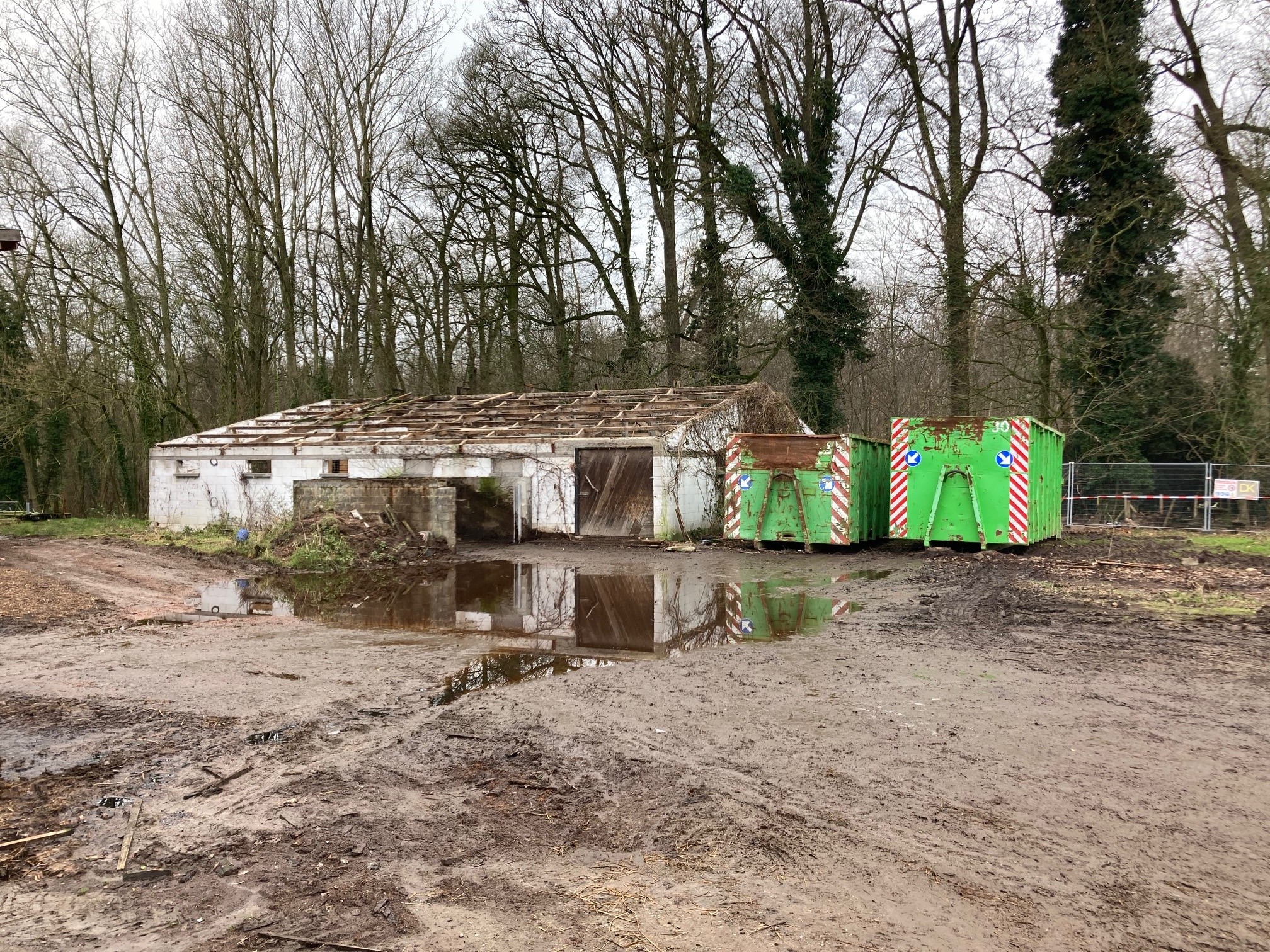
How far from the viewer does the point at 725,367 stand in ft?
91.1

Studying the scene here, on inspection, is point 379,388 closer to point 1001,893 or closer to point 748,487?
point 748,487

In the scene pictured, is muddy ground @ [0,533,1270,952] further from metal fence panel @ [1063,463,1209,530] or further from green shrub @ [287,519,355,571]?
metal fence panel @ [1063,463,1209,530]

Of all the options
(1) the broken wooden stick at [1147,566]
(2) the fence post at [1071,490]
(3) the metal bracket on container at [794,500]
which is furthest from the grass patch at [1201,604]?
(2) the fence post at [1071,490]

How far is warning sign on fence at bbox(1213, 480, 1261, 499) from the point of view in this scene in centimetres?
2069

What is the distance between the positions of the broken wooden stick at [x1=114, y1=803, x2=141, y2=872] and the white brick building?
15.1m

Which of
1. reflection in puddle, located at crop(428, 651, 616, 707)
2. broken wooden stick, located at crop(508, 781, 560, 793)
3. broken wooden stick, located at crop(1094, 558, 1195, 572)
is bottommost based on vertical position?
reflection in puddle, located at crop(428, 651, 616, 707)

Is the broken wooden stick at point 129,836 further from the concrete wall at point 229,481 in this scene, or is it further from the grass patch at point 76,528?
the concrete wall at point 229,481

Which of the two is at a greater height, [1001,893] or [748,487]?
[748,487]

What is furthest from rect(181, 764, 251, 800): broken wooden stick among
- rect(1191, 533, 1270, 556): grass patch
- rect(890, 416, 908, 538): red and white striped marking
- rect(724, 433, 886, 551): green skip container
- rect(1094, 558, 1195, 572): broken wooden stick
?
rect(1191, 533, 1270, 556): grass patch

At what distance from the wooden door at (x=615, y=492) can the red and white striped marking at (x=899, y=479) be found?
5579mm

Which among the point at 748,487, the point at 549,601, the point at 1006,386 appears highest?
the point at 1006,386

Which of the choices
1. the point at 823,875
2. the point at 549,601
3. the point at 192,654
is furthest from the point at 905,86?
the point at 823,875

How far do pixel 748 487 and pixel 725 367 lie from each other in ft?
35.0

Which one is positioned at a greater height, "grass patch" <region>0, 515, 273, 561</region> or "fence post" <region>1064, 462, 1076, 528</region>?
"fence post" <region>1064, 462, 1076, 528</region>
